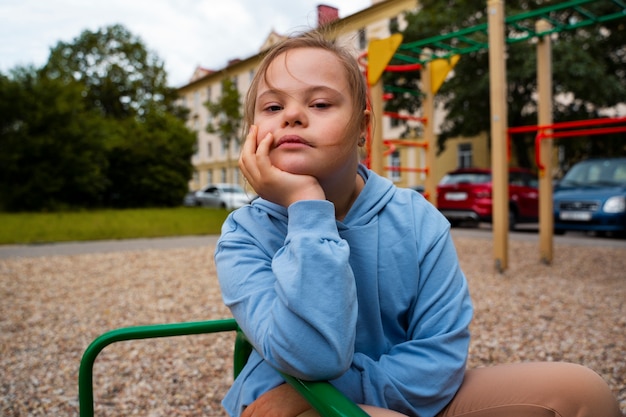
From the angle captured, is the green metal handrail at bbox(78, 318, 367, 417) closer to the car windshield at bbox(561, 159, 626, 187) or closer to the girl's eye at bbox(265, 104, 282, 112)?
the girl's eye at bbox(265, 104, 282, 112)

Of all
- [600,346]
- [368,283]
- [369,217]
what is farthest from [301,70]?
[600,346]

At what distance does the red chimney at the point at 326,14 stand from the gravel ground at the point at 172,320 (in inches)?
65.5

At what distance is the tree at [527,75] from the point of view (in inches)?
537

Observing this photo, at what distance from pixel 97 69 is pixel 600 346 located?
107 ft

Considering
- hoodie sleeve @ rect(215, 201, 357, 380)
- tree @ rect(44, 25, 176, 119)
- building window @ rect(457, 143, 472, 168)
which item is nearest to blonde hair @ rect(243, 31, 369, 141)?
hoodie sleeve @ rect(215, 201, 357, 380)

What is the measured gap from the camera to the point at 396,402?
3.24ft

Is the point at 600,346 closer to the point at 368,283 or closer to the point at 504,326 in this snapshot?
the point at 504,326

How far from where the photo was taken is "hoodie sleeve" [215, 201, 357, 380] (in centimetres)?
83

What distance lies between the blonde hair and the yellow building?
6cm

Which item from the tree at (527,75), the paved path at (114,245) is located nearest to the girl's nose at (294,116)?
the paved path at (114,245)

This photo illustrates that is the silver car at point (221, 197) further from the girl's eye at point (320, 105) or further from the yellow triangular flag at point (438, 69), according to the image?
the girl's eye at point (320, 105)

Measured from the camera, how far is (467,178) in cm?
1071

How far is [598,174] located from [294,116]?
9114mm

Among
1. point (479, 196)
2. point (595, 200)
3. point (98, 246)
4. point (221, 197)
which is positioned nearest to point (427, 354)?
point (98, 246)
